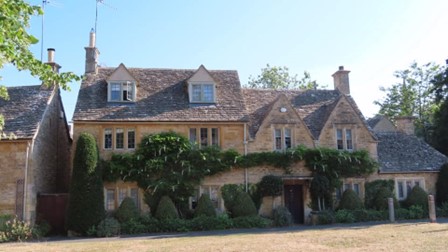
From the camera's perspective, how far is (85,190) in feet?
76.6

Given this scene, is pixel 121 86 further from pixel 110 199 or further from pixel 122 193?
pixel 110 199

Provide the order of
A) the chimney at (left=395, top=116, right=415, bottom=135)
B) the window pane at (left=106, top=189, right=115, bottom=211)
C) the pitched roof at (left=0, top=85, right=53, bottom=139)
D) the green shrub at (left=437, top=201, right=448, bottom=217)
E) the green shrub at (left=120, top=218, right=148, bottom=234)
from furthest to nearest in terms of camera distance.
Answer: the chimney at (left=395, top=116, right=415, bottom=135) → the green shrub at (left=437, top=201, right=448, bottom=217) → the window pane at (left=106, top=189, right=115, bottom=211) → the pitched roof at (left=0, top=85, right=53, bottom=139) → the green shrub at (left=120, top=218, right=148, bottom=234)

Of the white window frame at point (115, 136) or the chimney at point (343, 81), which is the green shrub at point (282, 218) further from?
the chimney at point (343, 81)

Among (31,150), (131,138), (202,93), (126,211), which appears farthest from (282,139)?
(31,150)

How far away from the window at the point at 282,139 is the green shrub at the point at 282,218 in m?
4.45

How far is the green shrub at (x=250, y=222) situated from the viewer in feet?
81.1

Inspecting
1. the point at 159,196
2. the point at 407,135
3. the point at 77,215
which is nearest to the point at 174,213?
the point at 159,196

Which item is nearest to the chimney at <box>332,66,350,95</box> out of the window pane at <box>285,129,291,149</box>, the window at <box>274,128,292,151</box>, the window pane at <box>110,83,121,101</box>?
the window pane at <box>285,129,291,149</box>

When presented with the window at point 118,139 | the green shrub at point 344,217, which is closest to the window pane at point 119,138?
the window at point 118,139

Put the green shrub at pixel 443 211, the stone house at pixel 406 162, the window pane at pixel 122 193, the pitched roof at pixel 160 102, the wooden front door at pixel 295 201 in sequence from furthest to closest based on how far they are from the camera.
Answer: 1. the stone house at pixel 406 162
2. the wooden front door at pixel 295 201
3. the green shrub at pixel 443 211
4. the pitched roof at pixel 160 102
5. the window pane at pixel 122 193

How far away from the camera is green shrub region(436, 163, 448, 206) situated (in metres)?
28.8

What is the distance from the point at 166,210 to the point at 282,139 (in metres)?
9.11

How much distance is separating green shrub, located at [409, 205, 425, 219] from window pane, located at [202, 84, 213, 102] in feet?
48.3

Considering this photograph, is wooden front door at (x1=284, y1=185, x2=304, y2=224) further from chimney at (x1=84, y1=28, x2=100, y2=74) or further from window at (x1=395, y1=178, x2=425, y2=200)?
chimney at (x1=84, y1=28, x2=100, y2=74)
